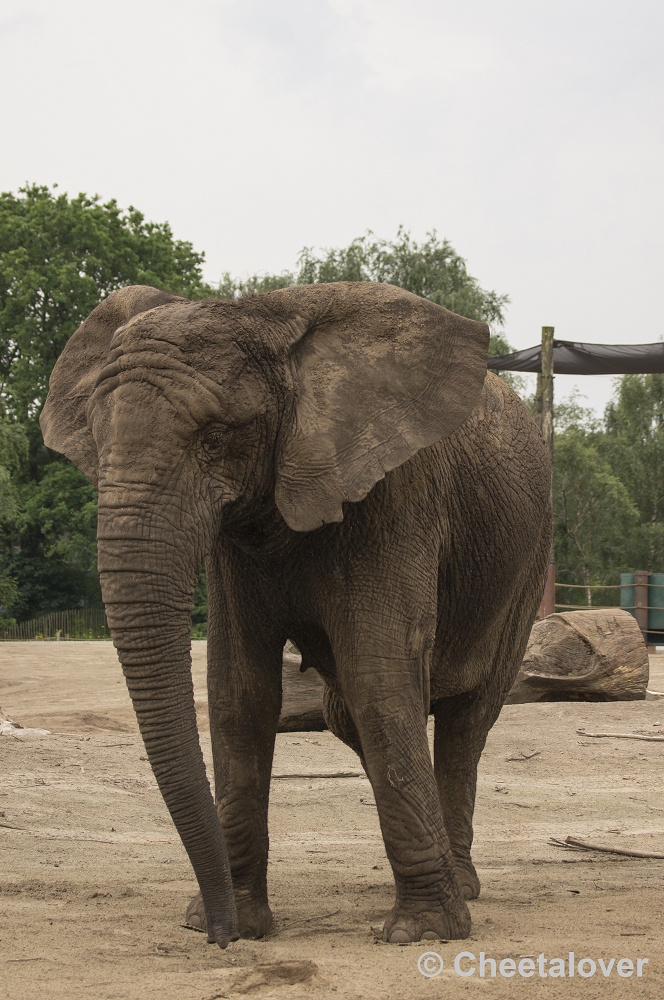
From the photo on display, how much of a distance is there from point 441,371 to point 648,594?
1751cm

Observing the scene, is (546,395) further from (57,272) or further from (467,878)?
(57,272)

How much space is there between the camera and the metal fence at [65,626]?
35.2 metres

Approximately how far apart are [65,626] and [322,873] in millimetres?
31216

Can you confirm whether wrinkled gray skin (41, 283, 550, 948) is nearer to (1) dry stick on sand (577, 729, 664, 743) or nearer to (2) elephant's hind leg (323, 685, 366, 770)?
(2) elephant's hind leg (323, 685, 366, 770)

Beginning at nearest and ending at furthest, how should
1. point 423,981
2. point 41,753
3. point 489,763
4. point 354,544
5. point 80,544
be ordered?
point 423,981, point 354,544, point 41,753, point 489,763, point 80,544

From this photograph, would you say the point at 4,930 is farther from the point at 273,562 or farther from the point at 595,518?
the point at 595,518

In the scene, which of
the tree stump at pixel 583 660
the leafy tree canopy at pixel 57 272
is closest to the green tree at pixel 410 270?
the leafy tree canopy at pixel 57 272

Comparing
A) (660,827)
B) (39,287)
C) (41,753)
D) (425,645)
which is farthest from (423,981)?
(39,287)

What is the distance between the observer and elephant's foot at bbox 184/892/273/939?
522 cm

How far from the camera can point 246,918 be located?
5.24 meters

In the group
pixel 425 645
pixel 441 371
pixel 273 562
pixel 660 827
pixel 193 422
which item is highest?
pixel 441 371

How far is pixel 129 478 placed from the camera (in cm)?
426

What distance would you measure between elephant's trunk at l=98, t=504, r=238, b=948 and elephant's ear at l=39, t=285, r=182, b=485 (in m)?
0.86

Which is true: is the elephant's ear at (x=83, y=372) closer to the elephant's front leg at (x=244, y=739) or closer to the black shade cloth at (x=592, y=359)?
the elephant's front leg at (x=244, y=739)
